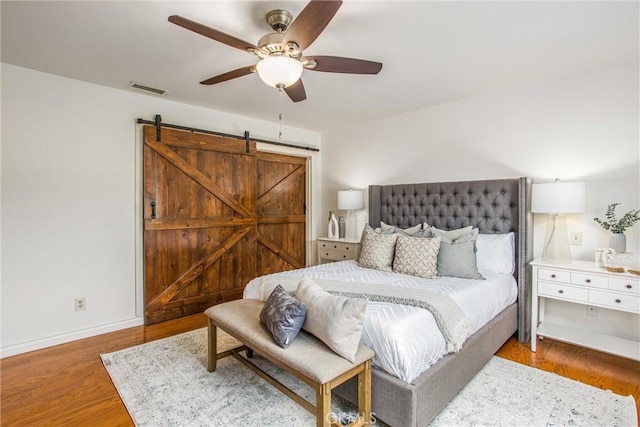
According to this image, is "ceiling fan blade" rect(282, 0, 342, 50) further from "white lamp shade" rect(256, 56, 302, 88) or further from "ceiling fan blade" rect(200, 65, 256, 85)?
"ceiling fan blade" rect(200, 65, 256, 85)

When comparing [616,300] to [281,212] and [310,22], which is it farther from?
[281,212]

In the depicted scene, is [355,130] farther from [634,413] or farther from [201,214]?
[634,413]

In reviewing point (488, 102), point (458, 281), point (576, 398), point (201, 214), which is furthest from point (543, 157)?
point (201, 214)

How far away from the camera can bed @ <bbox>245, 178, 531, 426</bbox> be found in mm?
1717

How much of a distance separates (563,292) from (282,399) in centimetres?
242

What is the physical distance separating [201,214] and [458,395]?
3216 millimetres

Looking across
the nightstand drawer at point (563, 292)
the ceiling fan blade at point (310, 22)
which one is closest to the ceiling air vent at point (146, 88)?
the ceiling fan blade at point (310, 22)

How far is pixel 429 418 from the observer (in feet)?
5.78

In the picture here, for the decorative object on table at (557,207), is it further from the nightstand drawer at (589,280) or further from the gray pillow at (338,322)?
the gray pillow at (338,322)

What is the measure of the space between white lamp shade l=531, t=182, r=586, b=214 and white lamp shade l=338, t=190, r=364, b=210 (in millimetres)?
2213

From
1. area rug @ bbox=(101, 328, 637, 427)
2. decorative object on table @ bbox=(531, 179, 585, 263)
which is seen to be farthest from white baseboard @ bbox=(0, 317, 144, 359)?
decorative object on table @ bbox=(531, 179, 585, 263)

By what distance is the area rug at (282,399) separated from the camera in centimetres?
189

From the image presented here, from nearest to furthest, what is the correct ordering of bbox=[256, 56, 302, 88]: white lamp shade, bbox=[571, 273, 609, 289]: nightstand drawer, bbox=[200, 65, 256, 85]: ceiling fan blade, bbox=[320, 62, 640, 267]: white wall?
bbox=[256, 56, 302, 88]: white lamp shade → bbox=[200, 65, 256, 85]: ceiling fan blade → bbox=[571, 273, 609, 289]: nightstand drawer → bbox=[320, 62, 640, 267]: white wall

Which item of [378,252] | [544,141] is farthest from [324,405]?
[544,141]
